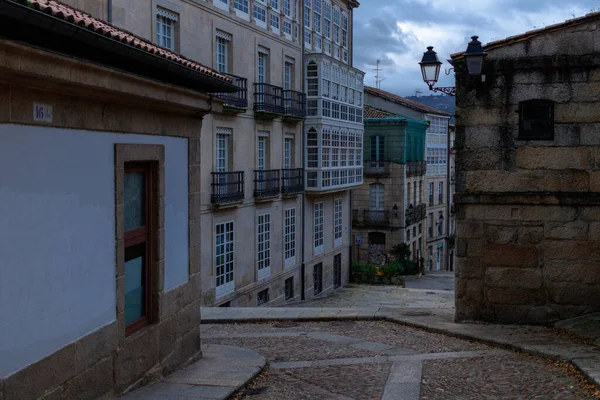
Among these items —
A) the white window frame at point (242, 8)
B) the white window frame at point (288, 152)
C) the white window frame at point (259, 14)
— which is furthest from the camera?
the white window frame at point (288, 152)

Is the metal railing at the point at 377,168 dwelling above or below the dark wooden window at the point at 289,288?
above

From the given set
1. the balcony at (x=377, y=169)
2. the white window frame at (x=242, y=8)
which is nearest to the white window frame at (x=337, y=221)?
the balcony at (x=377, y=169)

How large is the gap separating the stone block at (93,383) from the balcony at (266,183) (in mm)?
19671

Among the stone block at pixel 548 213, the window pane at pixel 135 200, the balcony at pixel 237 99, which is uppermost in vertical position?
the balcony at pixel 237 99

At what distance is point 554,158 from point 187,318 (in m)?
6.22

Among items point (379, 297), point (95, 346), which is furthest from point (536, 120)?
point (379, 297)

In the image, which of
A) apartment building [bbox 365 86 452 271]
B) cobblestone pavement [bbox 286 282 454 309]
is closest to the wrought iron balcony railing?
cobblestone pavement [bbox 286 282 454 309]

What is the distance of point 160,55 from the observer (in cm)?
702

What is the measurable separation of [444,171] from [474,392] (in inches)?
1990

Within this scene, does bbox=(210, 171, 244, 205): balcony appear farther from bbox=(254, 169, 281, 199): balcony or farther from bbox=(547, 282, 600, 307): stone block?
bbox=(547, 282, 600, 307): stone block

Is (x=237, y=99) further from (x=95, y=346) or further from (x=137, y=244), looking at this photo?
(x=95, y=346)

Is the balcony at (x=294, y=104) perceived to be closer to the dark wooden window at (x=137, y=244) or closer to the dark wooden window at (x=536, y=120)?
the dark wooden window at (x=536, y=120)

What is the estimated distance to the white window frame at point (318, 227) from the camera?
110ft

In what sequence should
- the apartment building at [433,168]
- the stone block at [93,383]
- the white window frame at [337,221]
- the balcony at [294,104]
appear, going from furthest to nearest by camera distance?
the apartment building at [433,168], the white window frame at [337,221], the balcony at [294,104], the stone block at [93,383]
